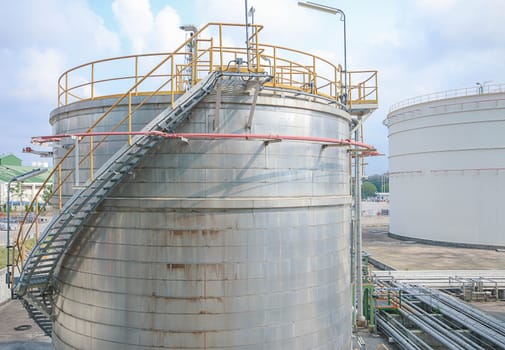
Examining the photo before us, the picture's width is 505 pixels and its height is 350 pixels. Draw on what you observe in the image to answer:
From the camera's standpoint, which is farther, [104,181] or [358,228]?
[358,228]

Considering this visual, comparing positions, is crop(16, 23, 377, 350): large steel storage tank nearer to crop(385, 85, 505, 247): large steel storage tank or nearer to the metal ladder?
the metal ladder

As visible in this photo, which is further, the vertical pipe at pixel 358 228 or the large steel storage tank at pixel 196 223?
the vertical pipe at pixel 358 228

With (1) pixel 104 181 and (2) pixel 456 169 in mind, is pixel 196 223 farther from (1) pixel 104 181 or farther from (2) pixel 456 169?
(2) pixel 456 169

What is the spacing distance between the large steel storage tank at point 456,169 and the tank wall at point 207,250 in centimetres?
3282

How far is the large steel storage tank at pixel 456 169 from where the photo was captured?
35.6 metres

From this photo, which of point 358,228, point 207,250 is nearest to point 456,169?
point 358,228

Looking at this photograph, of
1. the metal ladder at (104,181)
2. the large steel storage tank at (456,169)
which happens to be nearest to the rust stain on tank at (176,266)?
the metal ladder at (104,181)

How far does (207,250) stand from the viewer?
8.33 meters

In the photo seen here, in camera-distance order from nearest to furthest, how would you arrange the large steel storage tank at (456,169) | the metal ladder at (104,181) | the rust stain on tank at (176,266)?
the metal ladder at (104,181), the rust stain on tank at (176,266), the large steel storage tank at (456,169)

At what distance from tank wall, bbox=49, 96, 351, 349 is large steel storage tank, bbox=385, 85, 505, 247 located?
3282 cm

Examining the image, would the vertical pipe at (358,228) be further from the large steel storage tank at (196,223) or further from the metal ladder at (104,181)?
the metal ladder at (104,181)

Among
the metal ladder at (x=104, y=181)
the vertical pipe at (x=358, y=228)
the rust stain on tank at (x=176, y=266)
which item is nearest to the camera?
the metal ladder at (x=104, y=181)

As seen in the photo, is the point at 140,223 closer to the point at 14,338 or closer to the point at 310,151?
the point at 310,151

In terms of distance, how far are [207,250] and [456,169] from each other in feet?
115
